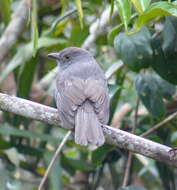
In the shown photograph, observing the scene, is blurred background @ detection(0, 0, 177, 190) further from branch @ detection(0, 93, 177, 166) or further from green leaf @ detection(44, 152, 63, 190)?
branch @ detection(0, 93, 177, 166)

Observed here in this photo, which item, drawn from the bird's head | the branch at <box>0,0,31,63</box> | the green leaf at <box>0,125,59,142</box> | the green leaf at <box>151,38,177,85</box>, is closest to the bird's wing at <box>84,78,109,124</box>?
the green leaf at <box>151,38,177,85</box>

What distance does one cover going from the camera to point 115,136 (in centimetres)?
362

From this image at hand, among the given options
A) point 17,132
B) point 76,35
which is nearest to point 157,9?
point 17,132

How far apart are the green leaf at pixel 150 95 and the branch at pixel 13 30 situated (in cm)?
148

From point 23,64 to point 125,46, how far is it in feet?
5.34

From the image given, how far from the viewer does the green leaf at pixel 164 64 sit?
4.38m

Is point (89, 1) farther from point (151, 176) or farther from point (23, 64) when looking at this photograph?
point (151, 176)

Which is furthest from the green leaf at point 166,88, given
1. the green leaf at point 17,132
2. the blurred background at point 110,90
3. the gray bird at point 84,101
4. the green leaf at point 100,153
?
the green leaf at point 17,132

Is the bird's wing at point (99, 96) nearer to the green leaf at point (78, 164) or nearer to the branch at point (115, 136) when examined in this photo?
the branch at point (115, 136)

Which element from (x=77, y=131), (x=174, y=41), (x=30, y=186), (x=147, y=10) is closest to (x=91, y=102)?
(x=77, y=131)

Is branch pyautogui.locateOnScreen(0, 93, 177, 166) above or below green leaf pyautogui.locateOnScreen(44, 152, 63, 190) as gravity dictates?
above

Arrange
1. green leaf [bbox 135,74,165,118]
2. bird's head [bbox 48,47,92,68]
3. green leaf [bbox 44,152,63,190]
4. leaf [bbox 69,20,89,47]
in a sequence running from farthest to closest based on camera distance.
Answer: leaf [bbox 69,20,89,47], bird's head [bbox 48,47,92,68], green leaf [bbox 44,152,63,190], green leaf [bbox 135,74,165,118]

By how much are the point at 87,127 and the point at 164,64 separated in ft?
2.83

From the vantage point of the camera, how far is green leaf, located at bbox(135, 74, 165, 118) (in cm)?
457
